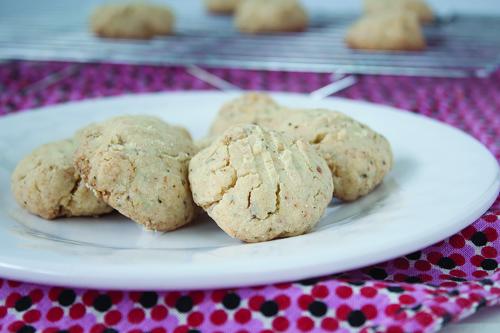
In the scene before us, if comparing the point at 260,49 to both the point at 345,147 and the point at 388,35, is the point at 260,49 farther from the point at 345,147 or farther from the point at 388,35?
the point at 345,147

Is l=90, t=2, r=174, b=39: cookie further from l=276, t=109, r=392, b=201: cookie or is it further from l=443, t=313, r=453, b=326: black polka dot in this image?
l=443, t=313, r=453, b=326: black polka dot

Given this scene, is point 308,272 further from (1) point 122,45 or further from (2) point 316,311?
(1) point 122,45

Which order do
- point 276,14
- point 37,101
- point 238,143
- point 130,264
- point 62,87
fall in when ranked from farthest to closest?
1. point 276,14
2. point 62,87
3. point 37,101
4. point 238,143
5. point 130,264

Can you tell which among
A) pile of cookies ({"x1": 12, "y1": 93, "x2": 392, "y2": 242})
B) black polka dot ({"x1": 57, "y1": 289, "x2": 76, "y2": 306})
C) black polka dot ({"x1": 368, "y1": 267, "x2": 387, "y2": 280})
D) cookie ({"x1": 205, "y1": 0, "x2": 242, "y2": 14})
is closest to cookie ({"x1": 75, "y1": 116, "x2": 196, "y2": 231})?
pile of cookies ({"x1": 12, "y1": 93, "x2": 392, "y2": 242})

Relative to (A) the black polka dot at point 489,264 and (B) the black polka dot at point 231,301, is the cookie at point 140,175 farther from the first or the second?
(A) the black polka dot at point 489,264

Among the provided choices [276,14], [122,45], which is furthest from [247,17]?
[122,45]

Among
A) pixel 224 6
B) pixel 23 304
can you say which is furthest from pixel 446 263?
pixel 224 6
